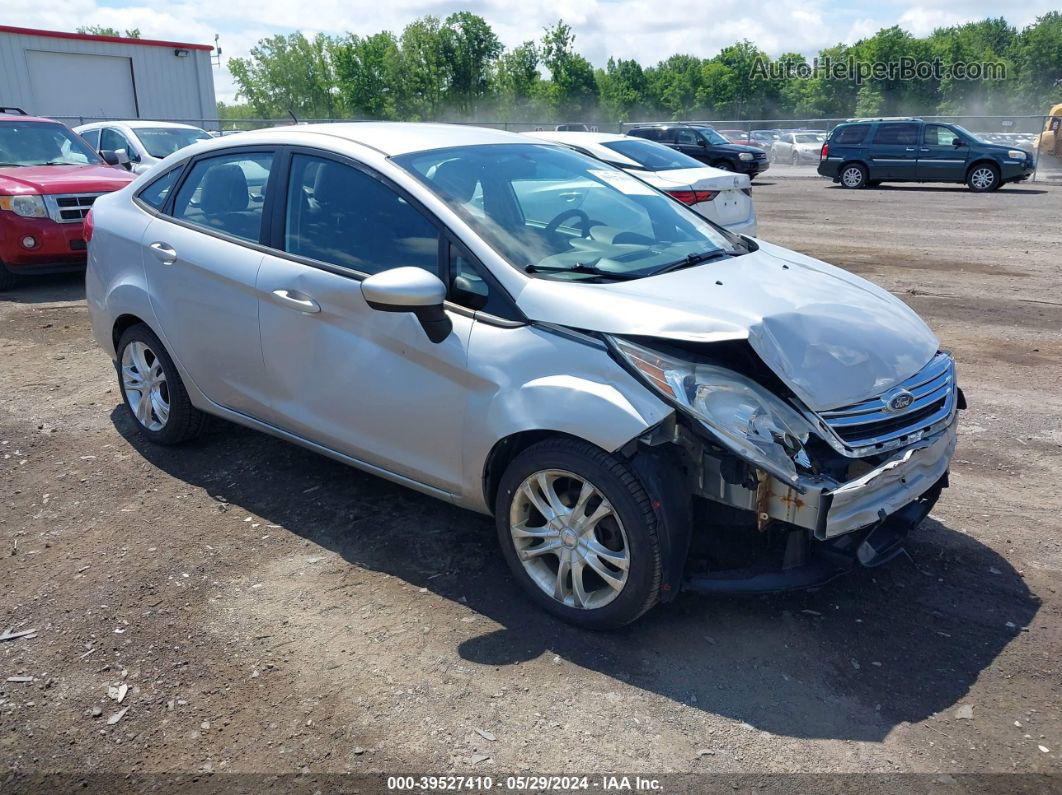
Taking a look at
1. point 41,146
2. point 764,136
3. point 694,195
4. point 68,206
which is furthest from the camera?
point 764,136

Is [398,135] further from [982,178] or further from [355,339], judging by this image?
[982,178]

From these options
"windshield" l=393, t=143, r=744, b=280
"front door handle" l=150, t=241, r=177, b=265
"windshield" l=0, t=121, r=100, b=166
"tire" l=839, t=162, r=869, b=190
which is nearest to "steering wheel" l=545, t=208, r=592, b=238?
"windshield" l=393, t=143, r=744, b=280

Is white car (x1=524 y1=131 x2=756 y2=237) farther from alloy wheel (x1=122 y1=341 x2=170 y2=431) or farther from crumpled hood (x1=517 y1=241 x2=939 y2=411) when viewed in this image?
crumpled hood (x1=517 y1=241 x2=939 y2=411)

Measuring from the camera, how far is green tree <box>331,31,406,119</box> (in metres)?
79.3

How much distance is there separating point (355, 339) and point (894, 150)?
865 inches

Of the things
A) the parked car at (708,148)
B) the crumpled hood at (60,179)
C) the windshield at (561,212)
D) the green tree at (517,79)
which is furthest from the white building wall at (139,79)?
the green tree at (517,79)

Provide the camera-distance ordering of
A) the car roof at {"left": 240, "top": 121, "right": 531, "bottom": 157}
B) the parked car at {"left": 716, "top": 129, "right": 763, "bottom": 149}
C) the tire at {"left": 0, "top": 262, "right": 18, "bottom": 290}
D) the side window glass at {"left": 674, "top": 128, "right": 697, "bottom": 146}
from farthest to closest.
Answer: the parked car at {"left": 716, "top": 129, "right": 763, "bottom": 149}, the side window glass at {"left": 674, "top": 128, "right": 697, "bottom": 146}, the tire at {"left": 0, "top": 262, "right": 18, "bottom": 290}, the car roof at {"left": 240, "top": 121, "right": 531, "bottom": 157}

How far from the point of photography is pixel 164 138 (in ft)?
46.0

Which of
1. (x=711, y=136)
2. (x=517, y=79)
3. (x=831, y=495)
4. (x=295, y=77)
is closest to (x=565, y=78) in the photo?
(x=517, y=79)

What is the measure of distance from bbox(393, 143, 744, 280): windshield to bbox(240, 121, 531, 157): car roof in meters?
0.09

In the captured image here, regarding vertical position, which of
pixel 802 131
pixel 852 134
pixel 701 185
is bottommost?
pixel 701 185

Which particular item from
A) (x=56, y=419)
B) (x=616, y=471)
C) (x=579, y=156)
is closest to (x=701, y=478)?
(x=616, y=471)

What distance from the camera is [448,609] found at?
3637 mm

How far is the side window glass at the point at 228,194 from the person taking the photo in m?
4.43
